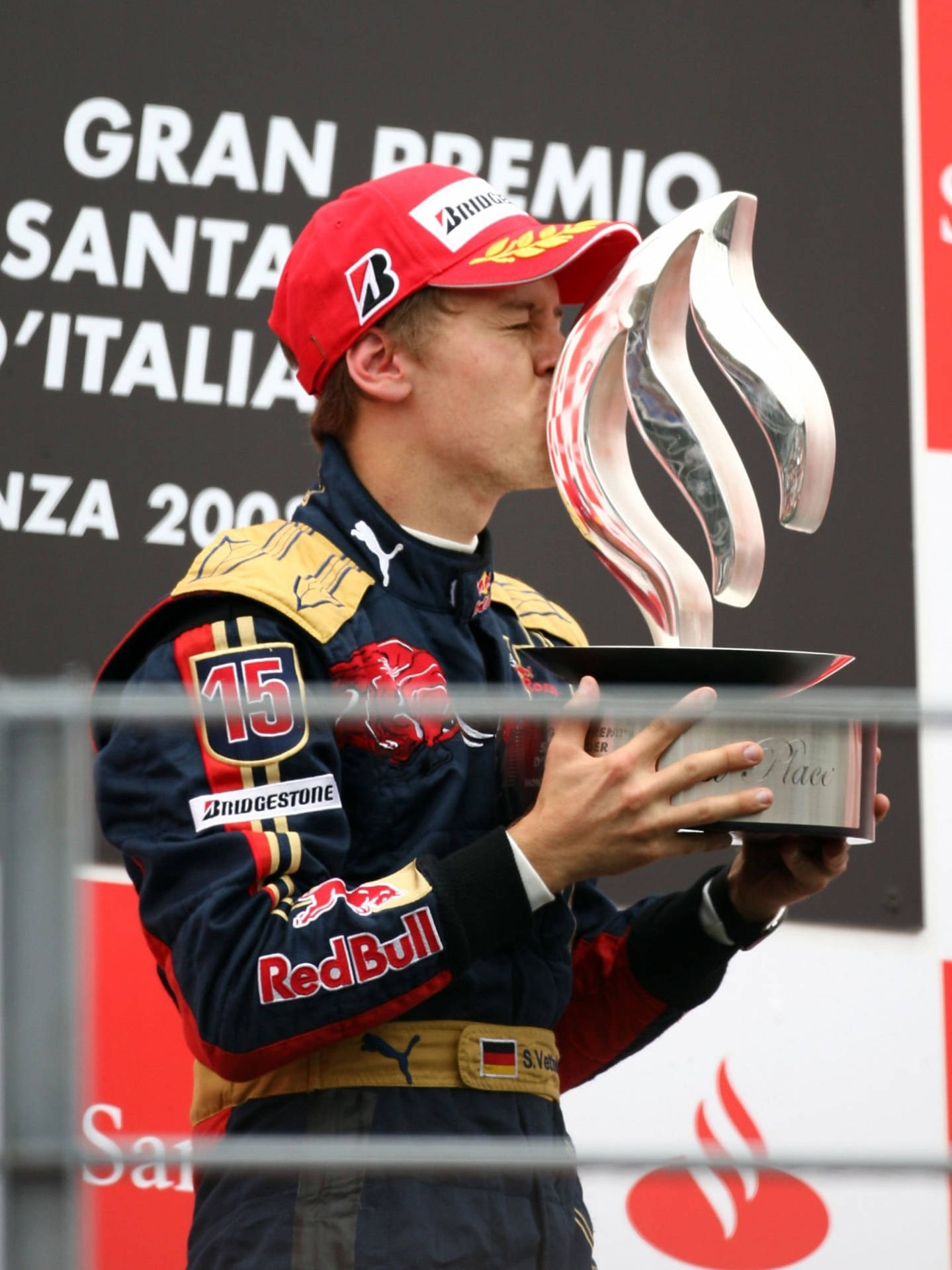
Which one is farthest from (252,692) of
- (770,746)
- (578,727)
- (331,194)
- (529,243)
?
(331,194)

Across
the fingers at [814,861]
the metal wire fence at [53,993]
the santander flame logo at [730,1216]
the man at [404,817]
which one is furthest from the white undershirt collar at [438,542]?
the metal wire fence at [53,993]

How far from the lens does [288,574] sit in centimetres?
114

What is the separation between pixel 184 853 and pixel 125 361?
0.89 metres

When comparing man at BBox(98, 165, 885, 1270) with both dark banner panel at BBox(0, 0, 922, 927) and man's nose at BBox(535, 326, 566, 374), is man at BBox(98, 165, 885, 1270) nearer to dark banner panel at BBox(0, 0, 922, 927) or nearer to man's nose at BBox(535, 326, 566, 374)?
man's nose at BBox(535, 326, 566, 374)

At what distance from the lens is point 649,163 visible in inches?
75.5

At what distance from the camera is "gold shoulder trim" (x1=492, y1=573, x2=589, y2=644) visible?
138 cm

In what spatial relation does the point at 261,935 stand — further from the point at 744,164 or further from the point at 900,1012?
the point at 744,164

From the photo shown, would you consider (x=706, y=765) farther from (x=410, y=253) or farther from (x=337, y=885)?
(x=410, y=253)

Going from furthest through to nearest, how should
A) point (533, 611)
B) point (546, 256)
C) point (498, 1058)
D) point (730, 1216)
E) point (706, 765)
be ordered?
point (533, 611), point (546, 256), point (498, 1058), point (706, 765), point (730, 1216)

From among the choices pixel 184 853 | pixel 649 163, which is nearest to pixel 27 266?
pixel 649 163

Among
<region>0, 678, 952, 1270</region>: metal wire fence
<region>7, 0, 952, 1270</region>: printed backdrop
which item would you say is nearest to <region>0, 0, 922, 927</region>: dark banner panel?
<region>7, 0, 952, 1270</region>: printed backdrop

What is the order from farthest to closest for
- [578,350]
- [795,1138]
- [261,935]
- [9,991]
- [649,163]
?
[649,163] < [578,350] < [261,935] < [795,1138] < [9,991]

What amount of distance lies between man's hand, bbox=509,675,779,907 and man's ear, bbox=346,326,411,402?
1.16 ft

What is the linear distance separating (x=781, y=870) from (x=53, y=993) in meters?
0.64
